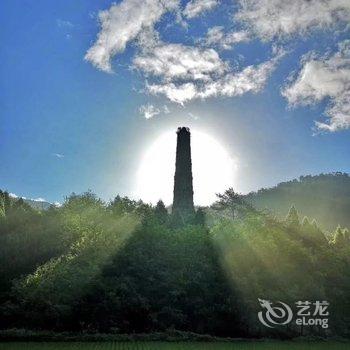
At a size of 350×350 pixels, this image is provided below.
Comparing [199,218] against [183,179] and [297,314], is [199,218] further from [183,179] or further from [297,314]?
[297,314]

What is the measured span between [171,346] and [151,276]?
11425 millimetres

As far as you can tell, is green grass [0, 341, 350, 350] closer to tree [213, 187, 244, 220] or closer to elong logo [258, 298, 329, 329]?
elong logo [258, 298, 329, 329]

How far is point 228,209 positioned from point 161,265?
2166 inches

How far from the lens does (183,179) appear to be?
63.2m

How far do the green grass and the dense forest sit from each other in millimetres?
4579

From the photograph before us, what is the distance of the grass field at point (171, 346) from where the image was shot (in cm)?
2022

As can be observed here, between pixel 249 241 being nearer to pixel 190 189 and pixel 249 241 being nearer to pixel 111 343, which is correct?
pixel 111 343

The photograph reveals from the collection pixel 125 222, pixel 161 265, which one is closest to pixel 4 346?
pixel 161 265

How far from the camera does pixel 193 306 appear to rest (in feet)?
105

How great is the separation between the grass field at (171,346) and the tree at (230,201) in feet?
190

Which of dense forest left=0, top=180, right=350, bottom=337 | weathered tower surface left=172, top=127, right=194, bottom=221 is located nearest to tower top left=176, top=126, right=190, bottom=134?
weathered tower surface left=172, top=127, right=194, bottom=221

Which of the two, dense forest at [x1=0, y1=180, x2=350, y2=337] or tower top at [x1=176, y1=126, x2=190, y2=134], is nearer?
dense forest at [x1=0, y1=180, x2=350, y2=337]

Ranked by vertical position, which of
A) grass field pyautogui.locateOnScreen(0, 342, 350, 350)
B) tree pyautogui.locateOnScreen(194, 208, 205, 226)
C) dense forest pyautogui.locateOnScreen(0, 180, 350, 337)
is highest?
tree pyautogui.locateOnScreen(194, 208, 205, 226)

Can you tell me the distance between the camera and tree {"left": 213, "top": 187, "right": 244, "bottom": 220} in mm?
84500
